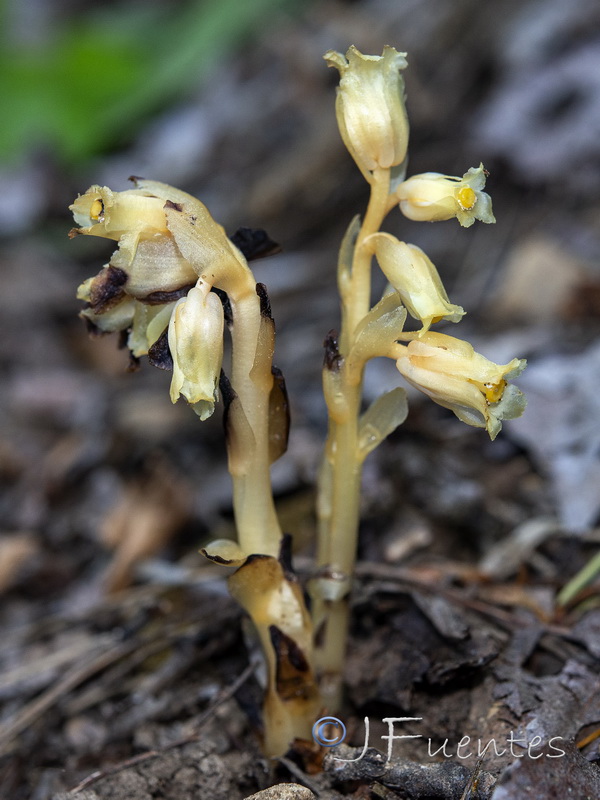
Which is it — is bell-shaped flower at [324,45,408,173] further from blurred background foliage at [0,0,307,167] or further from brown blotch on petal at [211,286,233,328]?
blurred background foliage at [0,0,307,167]

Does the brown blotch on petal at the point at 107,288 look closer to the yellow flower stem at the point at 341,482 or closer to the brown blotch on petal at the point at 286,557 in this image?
the yellow flower stem at the point at 341,482

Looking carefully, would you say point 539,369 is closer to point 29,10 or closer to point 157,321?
point 157,321

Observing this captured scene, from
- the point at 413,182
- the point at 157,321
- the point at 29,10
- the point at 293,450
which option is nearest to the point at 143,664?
the point at 293,450

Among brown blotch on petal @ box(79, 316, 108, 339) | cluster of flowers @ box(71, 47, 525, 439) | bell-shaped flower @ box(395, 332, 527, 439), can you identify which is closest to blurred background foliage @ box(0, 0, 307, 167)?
brown blotch on petal @ box(79, 316, 108, 339)

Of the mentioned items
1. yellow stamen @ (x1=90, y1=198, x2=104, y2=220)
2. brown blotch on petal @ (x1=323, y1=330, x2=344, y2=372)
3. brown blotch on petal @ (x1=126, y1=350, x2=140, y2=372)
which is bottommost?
brown blotch on petal @ (x1=126, y1=350, x2=140, y2=372)

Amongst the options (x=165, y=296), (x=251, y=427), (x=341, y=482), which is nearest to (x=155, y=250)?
(x=165, y=296)

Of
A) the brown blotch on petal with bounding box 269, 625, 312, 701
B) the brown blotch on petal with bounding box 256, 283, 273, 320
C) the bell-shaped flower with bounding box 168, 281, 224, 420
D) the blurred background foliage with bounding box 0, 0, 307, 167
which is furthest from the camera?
the blurred background foliage with bounding box 0, 0, 307, 167

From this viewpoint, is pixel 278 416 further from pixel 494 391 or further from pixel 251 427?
pixel 494 391

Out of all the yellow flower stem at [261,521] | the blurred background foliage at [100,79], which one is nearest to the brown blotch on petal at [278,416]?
the yellow flower stem at [261,521]
